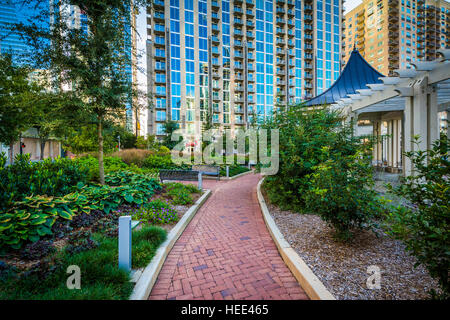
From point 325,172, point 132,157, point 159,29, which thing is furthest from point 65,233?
point 159,29

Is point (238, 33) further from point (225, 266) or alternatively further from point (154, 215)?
point (225, 266)

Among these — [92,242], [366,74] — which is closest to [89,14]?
[92,242]

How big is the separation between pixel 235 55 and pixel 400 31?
54.5 meters

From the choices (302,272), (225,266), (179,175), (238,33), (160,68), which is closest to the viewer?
(302,272)

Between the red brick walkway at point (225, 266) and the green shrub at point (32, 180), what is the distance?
300 cm

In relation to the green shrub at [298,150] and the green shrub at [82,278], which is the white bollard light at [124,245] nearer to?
the green shrub at [82,278]

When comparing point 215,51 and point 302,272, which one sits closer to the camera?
point 302,272

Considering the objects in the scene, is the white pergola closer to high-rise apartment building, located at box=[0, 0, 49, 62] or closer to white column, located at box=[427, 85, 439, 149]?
white column, located at box=[427, 85, 439, 149]

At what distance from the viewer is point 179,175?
9812mm

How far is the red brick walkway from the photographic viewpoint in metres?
2.45

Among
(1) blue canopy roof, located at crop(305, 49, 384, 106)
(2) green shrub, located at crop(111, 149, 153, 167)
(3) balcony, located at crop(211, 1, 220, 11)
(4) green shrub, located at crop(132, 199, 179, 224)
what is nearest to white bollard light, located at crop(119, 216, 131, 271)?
(4) green shrub, located at crop(132, 199, 179, 224)

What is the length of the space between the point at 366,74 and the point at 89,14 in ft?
45.3

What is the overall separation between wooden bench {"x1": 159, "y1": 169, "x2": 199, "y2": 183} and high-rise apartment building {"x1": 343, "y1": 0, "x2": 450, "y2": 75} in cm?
6812
